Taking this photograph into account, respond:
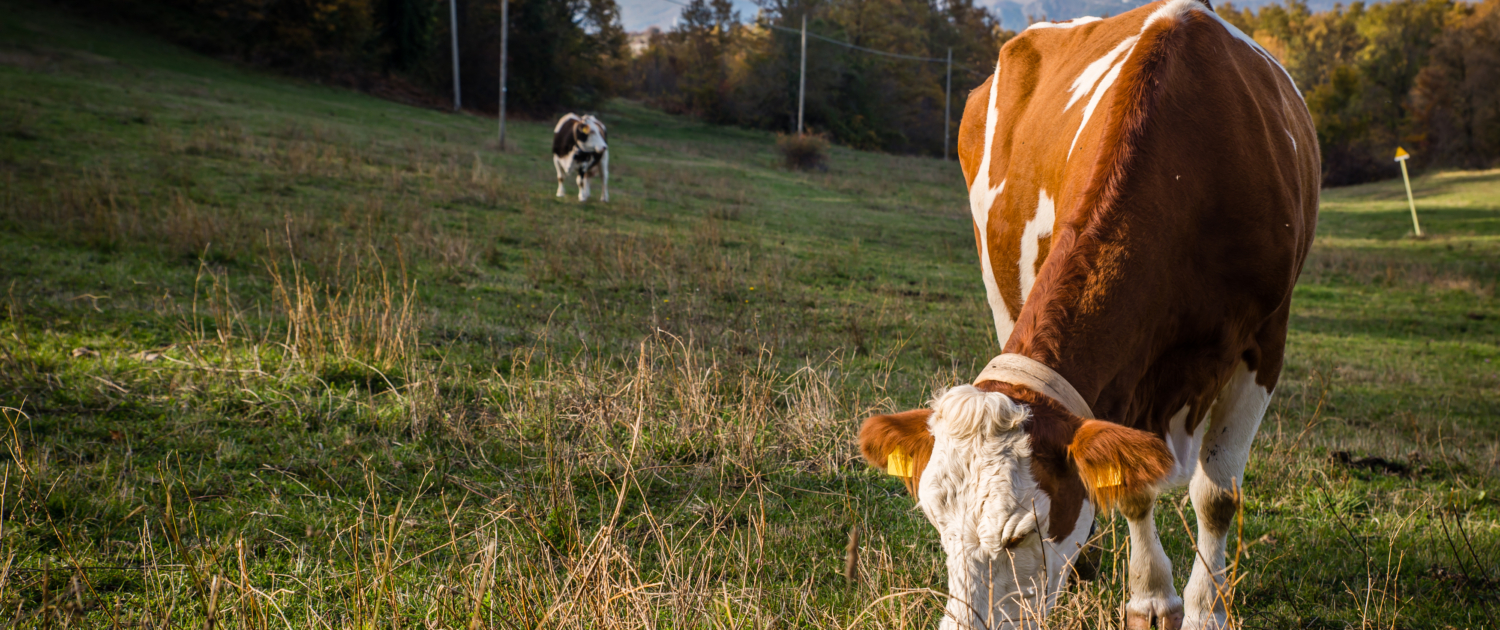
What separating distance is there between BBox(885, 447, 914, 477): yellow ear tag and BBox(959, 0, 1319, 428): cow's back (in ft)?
1.54

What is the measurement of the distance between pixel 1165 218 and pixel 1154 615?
60.0 inches

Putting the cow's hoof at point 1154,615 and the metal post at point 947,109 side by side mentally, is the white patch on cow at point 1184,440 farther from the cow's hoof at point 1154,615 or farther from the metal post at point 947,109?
the metal post at point 947,109

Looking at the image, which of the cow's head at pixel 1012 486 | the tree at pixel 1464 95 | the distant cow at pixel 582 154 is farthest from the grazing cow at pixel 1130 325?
the tree at pixel 1464 95

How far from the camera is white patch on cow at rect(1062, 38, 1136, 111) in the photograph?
3.58 metres

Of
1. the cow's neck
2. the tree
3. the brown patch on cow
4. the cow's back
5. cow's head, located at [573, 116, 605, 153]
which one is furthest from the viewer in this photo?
the tree

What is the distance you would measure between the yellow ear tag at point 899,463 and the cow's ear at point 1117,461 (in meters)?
0.41

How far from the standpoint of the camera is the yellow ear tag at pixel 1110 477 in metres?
1.93

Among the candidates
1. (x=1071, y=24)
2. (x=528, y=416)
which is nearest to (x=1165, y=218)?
(x=1071, y=24)

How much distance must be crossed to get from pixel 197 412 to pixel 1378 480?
6058mm

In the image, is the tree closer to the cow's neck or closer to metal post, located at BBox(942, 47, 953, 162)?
metal post, located at BBox(942, 47, 953, 162)

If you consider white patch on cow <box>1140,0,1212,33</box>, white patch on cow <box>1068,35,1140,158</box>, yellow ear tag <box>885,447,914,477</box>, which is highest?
white patch on cow <box>1140,0,1212,33</box>

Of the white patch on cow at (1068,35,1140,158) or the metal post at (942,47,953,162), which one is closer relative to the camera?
the white patch on cow at (1068,35,1140,158)

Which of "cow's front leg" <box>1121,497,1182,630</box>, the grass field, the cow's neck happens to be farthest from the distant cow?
the cow's neck

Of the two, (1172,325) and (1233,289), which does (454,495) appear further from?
(1233,289)
